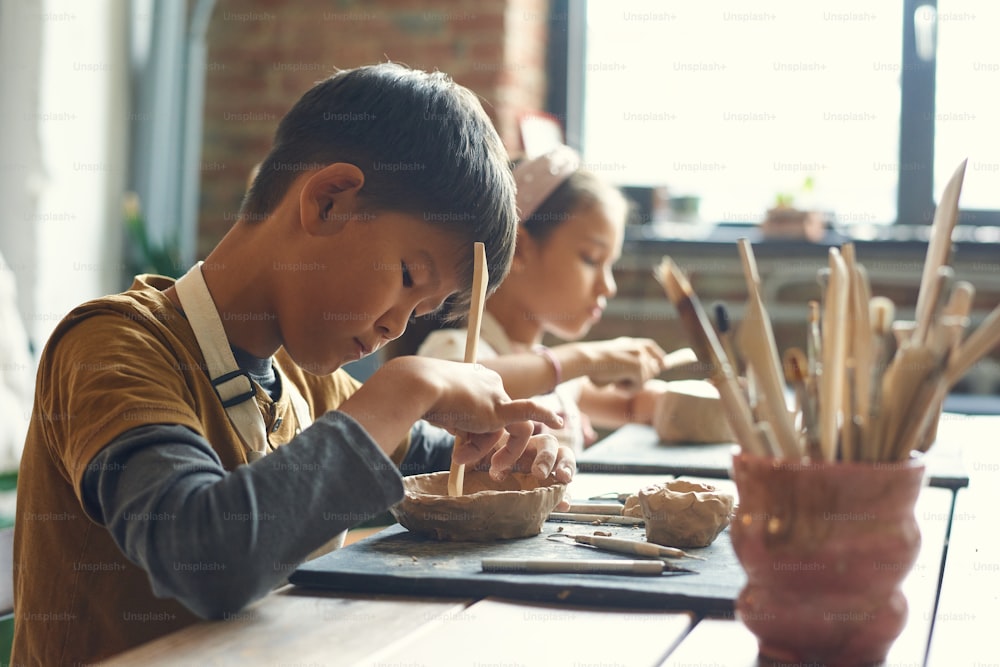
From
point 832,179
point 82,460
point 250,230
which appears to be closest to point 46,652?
point 82,460

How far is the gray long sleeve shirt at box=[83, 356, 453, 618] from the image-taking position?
0.73 metres

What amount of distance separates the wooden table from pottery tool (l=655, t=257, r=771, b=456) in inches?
5.3

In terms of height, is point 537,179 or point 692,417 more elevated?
point 537,179

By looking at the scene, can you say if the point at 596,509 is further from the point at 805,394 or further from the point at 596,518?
the point at 805,394

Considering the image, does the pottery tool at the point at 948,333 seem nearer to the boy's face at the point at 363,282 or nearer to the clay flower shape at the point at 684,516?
the clay flower shape at the point at 684,516

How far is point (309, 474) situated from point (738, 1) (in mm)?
3056

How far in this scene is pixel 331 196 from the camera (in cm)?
103

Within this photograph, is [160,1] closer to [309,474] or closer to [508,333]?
[508,333]

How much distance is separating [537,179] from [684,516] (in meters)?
1.37

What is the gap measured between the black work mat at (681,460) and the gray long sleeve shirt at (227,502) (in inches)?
27.0

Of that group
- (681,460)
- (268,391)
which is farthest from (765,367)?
(681,460)

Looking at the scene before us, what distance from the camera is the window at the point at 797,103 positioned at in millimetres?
3264

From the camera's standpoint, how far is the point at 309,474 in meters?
0.78

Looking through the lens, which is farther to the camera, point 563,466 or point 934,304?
point 563,466
